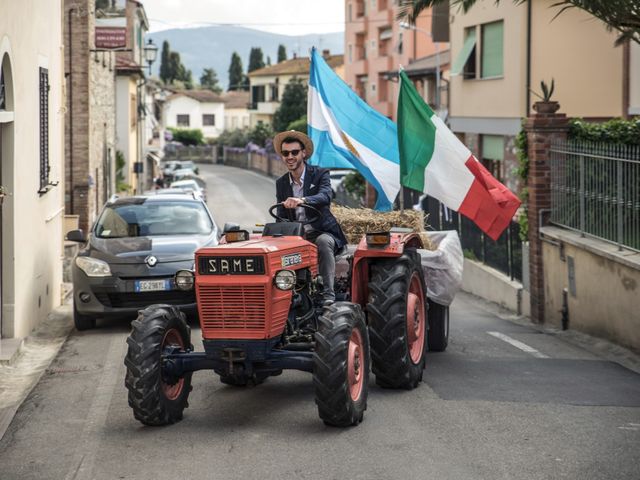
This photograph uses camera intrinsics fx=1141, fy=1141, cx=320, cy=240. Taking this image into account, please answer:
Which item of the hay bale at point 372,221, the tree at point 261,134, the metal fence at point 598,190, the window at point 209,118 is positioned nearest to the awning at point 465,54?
the metal fence at point 598,190

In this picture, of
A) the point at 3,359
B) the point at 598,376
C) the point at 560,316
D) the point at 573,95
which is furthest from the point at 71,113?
the point at 598,376

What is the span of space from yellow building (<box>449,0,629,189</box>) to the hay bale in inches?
574

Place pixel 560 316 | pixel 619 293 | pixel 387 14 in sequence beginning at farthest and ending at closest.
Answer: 1. pixel 387 14
2. pixel 560 316
3. pixel 619 293

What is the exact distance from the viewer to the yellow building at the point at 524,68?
90.9 feet

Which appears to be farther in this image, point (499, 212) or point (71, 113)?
point (71, 113)

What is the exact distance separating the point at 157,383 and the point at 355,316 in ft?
4.99

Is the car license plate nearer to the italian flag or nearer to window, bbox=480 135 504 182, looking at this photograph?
the italian flag

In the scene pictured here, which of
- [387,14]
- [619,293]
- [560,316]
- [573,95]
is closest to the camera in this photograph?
[619,293]

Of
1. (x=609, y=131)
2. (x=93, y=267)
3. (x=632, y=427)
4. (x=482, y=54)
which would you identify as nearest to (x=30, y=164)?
(x=93, y=267)

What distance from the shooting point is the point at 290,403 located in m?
9.15

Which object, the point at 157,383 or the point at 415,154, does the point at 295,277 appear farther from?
the point at 415,154

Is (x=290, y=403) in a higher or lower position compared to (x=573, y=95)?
lower

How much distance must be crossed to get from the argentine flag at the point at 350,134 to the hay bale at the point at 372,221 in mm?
986

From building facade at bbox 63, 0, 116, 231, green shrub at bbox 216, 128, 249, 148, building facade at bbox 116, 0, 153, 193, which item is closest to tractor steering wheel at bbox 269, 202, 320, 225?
building facade at bbox 63, 0, 116, 231
